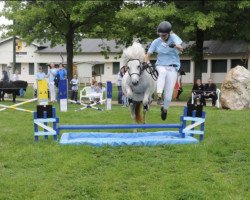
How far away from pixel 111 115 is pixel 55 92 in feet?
26.3

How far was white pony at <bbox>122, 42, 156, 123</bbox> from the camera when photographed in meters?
10.1

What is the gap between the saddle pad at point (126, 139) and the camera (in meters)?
9.34

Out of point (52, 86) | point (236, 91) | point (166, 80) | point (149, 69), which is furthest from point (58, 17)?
point (166, 80)

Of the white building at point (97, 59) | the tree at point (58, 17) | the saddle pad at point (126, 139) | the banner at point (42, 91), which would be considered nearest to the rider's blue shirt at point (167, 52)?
the saddle pad at point (126, 139)

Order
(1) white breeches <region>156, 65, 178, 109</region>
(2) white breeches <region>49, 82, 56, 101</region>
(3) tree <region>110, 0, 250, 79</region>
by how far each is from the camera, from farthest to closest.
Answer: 1. (3) tree <region>110, 0, 250, 79</region>
2. (2) white breeches <region>49, 82, 56, 101</region>
3. (1) white breeches <region>156, 65, 178, 109</region>

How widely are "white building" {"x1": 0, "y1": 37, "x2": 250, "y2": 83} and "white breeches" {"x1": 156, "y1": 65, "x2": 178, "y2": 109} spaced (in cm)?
3768

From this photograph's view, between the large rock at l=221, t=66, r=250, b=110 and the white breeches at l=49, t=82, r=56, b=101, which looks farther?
the white breeches at l=49, t=82, r=56, b=101

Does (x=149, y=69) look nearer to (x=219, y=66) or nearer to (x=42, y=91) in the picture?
(x=42, y=91)

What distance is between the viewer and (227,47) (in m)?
50.0

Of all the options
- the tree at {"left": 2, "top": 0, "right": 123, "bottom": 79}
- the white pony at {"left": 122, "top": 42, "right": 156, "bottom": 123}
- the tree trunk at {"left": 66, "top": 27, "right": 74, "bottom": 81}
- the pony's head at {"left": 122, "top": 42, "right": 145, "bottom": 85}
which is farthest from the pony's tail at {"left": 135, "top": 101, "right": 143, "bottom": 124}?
the tree trunk at {"left": 66, "top": 27, "right": 74, "bottom": 81}

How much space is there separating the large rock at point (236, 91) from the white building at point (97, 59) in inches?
1103

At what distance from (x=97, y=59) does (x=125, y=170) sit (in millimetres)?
49716

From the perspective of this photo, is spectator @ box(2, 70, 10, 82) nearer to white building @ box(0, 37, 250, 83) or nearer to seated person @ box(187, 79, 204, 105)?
seated person @ box(187, 79, 204, 105)

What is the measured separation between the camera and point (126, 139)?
9.70 metres
